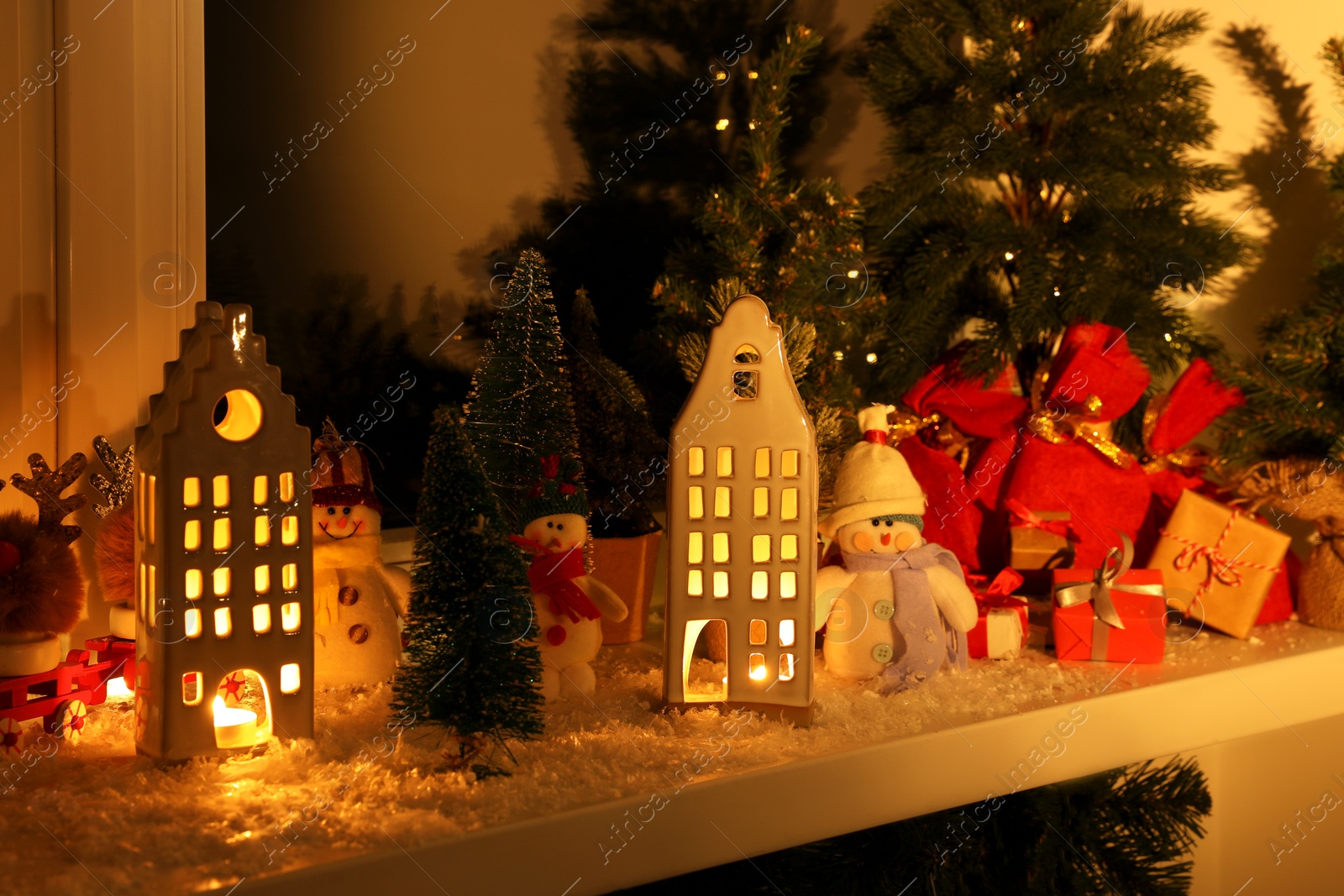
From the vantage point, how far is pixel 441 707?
0.83 metres

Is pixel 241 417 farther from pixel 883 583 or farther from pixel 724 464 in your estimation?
pixel 883 583

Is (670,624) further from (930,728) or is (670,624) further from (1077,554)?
(1077,554)

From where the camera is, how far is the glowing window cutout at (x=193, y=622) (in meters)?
0.84

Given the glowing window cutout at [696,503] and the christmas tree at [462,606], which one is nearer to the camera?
the christmas tree at [462,606]

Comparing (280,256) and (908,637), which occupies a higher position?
(280,256)

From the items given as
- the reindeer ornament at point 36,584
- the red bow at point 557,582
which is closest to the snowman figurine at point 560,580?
the red bow at point 557,582

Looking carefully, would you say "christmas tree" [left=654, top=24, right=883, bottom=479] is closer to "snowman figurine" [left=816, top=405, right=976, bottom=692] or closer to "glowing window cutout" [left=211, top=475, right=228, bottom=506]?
"snowman figurine" [left=816, top=405, right=976, bottom=692]

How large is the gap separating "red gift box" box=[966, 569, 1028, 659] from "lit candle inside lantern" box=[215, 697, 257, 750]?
693mm

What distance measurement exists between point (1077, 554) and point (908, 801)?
0.44m

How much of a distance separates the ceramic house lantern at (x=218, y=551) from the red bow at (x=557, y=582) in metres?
0.22

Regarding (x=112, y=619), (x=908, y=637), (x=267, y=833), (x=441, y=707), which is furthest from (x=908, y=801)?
(x=112, y=619)

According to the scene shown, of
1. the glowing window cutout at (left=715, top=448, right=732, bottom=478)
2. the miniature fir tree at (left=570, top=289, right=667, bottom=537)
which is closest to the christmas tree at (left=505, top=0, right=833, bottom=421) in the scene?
the miniature fir tree at (left=570, top=289, right=667, bottom=537)

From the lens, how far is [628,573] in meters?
1.21

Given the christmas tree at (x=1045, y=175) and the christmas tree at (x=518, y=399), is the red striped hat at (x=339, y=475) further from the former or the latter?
the christmas tree at (x=1045, y=175)
